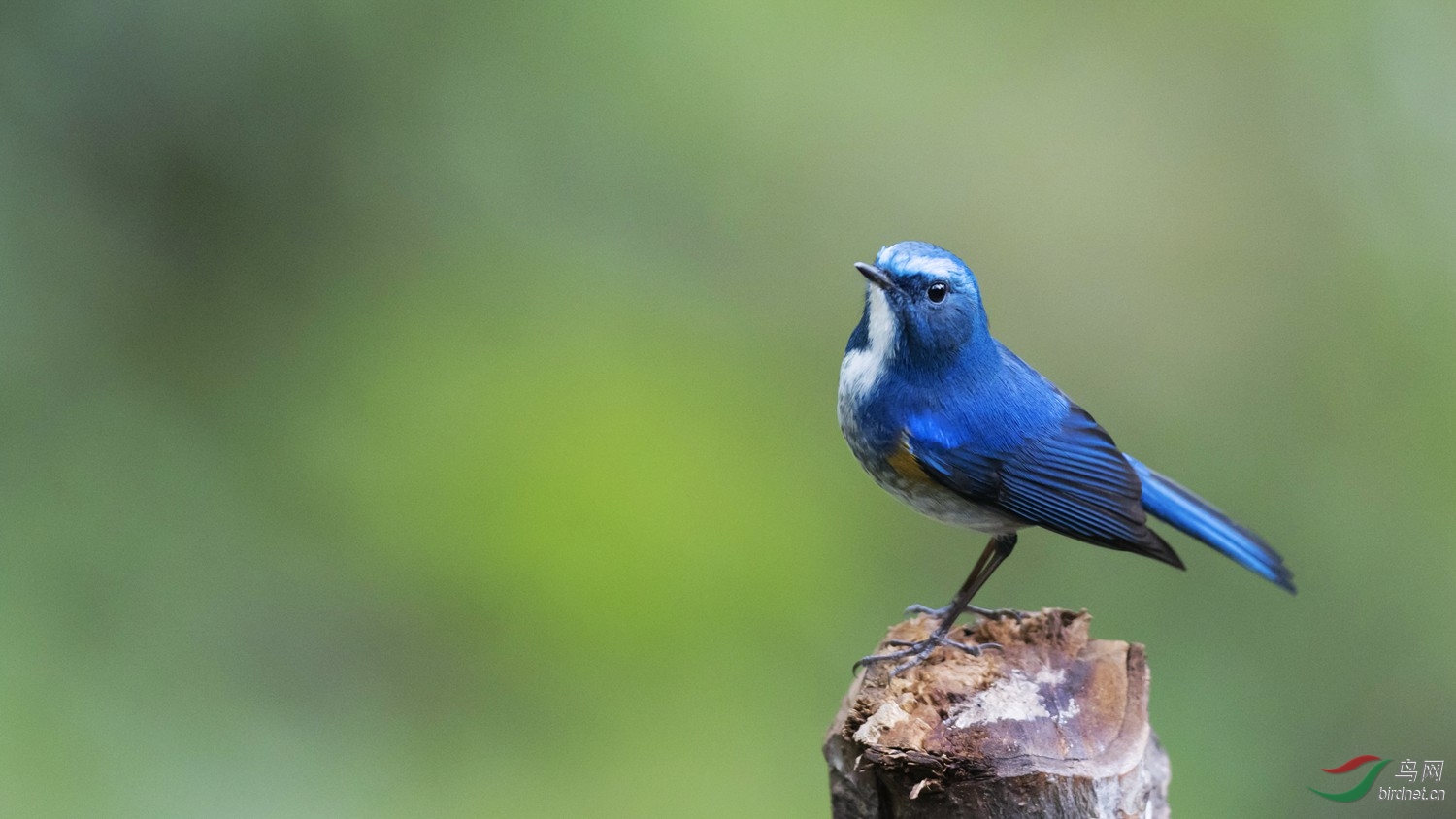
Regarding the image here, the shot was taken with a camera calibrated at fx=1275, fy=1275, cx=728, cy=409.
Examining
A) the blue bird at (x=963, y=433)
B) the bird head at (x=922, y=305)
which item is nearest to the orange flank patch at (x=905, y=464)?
the blue bird at (x=963, y=433)

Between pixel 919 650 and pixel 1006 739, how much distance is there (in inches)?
27.6

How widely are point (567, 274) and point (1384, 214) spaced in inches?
134

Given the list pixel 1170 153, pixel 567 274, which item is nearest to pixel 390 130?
pixel 567 274

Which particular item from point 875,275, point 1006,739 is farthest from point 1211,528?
point 1006,739

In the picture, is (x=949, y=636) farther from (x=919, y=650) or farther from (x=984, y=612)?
(x=984, y=612)

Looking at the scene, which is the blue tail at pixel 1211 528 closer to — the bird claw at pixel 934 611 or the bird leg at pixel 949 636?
the bird leg at pixel 949 636

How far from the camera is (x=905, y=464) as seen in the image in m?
3.36

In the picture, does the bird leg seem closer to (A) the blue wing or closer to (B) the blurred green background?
(A) the blue wing

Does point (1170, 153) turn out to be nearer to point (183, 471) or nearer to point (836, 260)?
Result: point (836, 260)

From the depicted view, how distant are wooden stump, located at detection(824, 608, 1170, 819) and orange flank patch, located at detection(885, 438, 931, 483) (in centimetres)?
56

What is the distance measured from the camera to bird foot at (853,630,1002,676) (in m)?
2.94

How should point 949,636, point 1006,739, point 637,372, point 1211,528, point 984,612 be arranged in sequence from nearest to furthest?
point 1006,739
point 949,636
point 984,612
point 1211,528
point 637,372

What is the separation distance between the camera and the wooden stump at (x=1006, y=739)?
7.84 feet

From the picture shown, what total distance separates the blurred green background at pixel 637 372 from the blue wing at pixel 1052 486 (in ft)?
5.42
